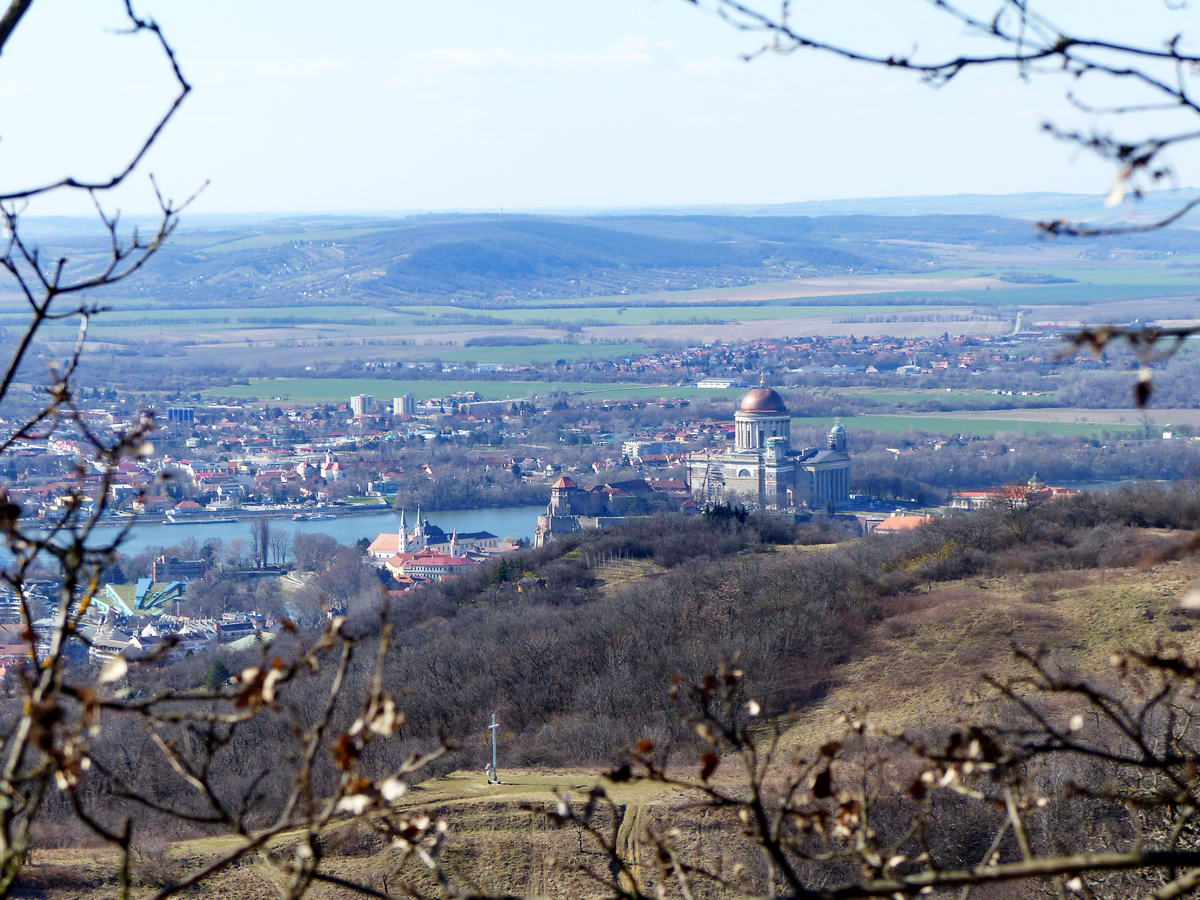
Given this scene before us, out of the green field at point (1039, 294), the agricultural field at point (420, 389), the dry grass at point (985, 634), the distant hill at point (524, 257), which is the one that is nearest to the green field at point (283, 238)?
the distant hill at point (524, 257)

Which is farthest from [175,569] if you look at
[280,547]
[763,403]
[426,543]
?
[763,403]

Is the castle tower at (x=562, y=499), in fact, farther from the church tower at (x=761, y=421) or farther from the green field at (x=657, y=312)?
the green field at (x=657, y=312)

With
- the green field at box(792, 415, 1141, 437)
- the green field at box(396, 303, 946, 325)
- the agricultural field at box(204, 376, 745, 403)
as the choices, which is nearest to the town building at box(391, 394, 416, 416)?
the agricultural field at box(204, 376, 745, 403)

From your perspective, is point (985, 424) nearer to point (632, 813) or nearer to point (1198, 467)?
point (1198, 467)

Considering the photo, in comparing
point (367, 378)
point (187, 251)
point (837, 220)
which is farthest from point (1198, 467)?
point (837, 220)

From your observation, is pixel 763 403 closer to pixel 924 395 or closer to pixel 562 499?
pixel 562 499
